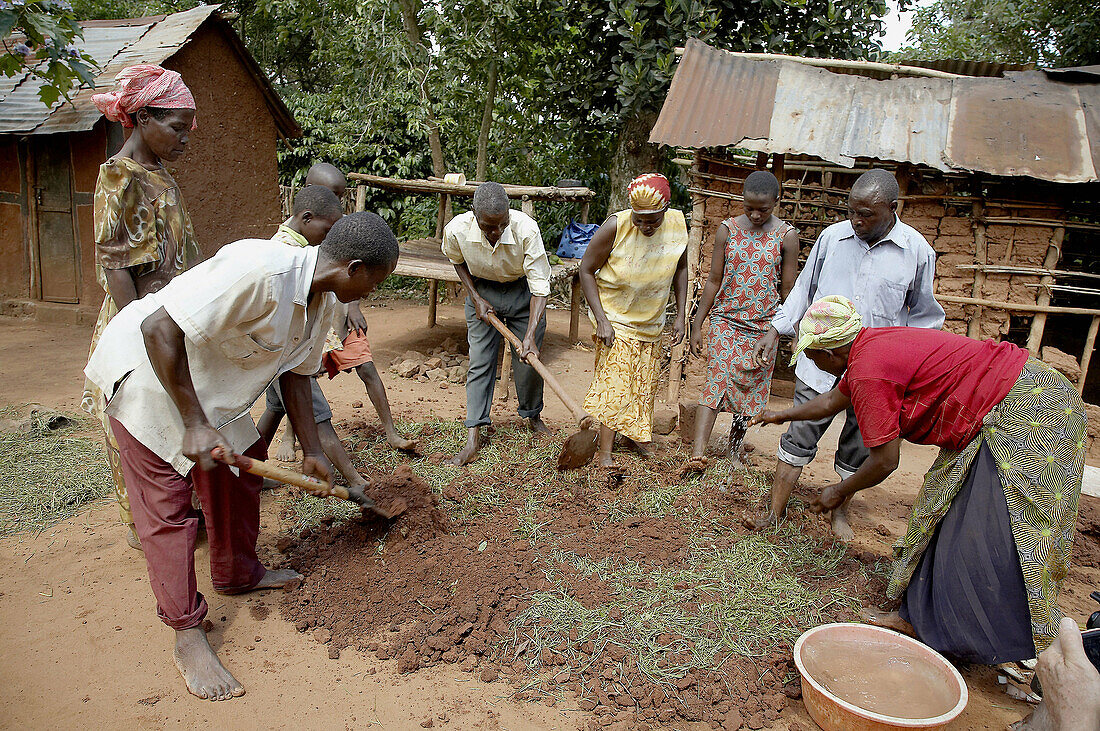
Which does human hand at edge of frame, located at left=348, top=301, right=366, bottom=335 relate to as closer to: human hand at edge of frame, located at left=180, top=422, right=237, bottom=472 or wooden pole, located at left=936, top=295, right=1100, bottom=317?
human hand at edge of frame, located at left=180, top=422, right=237, bottom=472

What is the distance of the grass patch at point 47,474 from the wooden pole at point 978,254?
6.18 meters

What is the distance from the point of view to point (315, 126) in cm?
1117

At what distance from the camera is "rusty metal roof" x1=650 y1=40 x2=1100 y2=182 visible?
5.33 metres

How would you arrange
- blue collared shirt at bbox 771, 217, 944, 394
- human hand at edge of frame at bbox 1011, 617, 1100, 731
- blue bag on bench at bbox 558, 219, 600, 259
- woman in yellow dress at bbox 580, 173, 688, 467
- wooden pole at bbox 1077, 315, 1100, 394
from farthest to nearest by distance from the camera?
blue bag on bench at bbox 558, 219, 600, 259 < wooden pole at bbox 1077, 315, 1100, 394 < woman in yellow dress at bbox 580, 173, 688, 467 < blue collared shirt at bbox 771, 217, 944, 394 < human hand at edge of frame at bbox 1011, 617, 1100, 731

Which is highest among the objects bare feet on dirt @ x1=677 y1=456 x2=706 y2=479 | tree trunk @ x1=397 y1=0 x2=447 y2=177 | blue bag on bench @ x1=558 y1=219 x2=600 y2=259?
tree trunk @ x1=397 y1=0 x2=447 y2=177

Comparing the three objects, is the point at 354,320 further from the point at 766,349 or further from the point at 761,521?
the point at 761,521

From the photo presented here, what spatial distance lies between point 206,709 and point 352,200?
9580 millimetres

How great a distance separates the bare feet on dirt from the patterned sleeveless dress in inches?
16.6

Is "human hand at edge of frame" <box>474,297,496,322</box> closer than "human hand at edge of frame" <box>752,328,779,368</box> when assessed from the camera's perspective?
No

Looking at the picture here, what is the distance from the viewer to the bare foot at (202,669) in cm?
249

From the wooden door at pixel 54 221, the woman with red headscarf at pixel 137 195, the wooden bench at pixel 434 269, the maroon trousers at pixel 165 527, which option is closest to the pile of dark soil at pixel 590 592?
the maroon trousers at pixel 165 527

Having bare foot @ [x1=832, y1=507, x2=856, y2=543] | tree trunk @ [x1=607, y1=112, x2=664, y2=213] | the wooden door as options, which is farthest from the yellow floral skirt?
the wooden door

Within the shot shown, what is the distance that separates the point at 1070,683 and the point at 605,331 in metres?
2.84

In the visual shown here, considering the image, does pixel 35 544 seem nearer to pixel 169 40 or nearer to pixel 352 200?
pixel 169 40
